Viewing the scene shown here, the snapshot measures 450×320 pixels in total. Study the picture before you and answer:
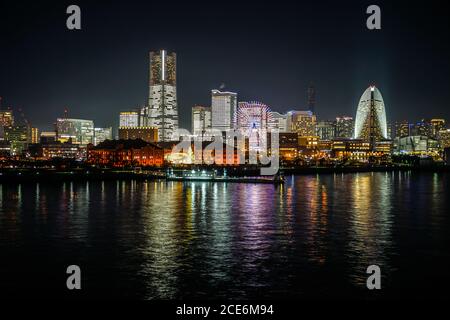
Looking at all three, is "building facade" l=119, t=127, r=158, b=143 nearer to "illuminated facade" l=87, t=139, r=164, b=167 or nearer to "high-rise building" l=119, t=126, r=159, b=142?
"high-rise building" l=119, t=126, r=159, b=142

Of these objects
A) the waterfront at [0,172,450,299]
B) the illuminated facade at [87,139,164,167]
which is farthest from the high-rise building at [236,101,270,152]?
the waterfront at [0,172,450,299]

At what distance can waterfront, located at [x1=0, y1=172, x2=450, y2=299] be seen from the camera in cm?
1647

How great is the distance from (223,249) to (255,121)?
134011 mm

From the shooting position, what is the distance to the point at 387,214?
34.0 m

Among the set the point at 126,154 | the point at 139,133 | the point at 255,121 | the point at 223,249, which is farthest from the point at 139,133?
the point at 223,249

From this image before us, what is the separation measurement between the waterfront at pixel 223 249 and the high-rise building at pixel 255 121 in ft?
379

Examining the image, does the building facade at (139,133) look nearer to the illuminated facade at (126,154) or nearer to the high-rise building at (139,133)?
the high-rise building at (139,133)

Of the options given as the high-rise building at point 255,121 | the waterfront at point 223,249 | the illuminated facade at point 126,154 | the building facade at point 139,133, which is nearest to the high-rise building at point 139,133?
the building facade at point 139,133

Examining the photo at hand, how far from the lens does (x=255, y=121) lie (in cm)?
15475

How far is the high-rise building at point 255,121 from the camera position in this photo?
506 ft

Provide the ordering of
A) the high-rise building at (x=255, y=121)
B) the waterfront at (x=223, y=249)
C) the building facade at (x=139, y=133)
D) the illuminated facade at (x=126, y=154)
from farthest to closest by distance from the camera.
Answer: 1. the building facade at (x=139, y=133)
2. the high-rise building at (x=255, y=121)
3. the illuminated facade at (x=126, y=154)
4. the waterfront at (x=223, y=249)

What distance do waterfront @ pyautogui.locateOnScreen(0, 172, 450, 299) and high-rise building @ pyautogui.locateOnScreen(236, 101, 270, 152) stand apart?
115510 mm

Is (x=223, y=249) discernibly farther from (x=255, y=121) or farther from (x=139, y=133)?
(x=139, y=133)

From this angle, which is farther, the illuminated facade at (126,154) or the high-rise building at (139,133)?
the high-rise building at (139,133)
